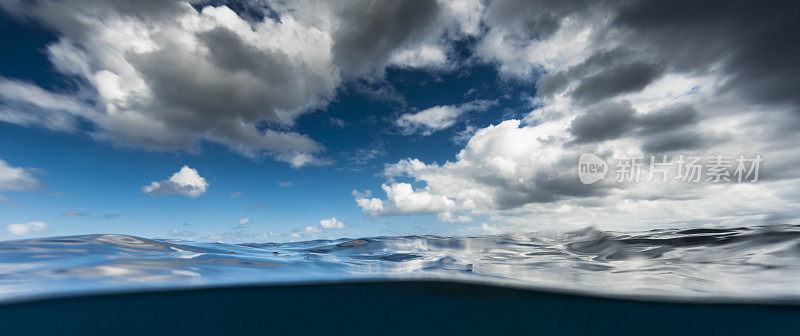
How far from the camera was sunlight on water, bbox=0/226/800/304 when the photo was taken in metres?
6.59

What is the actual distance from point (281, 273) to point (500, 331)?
5.91 meters

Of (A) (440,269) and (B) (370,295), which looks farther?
(A) (440,269)

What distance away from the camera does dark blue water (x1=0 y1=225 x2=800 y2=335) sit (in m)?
6.72

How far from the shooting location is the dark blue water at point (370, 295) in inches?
265

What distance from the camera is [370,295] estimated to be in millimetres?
7988

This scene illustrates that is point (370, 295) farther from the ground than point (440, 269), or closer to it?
closer to it

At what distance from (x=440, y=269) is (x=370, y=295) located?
2127 millimetres

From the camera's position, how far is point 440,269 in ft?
28.5

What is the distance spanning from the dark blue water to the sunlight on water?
35 mm

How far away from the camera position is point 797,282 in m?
6.41

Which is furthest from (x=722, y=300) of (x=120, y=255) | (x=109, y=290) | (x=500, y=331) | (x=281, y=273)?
(x=120, y=255)

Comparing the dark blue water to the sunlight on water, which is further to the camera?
the dark blue water

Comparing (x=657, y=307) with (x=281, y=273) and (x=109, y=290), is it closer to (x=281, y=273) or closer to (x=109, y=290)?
(x=281, y=273)

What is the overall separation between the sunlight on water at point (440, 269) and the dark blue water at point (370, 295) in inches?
1.4
